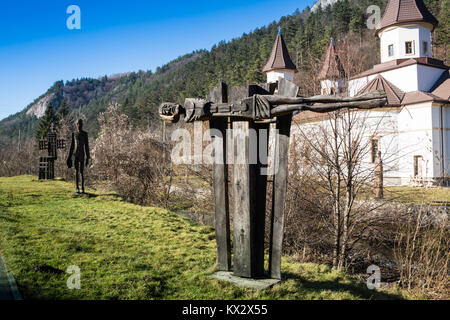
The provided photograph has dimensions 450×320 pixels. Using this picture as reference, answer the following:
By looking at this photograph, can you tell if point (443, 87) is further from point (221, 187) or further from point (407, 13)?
point (221, 187)

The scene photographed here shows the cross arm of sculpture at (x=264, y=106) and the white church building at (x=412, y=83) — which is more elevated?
the white church building at (x=412, y=83)

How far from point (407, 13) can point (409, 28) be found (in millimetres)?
1301

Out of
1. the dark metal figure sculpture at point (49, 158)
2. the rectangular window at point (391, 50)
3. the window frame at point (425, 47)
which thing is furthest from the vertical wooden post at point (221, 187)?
the window frame at point (425, 47)

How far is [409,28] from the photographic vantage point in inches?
1099

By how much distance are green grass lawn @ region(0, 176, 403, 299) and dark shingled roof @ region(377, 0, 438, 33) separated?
28717 millimetres

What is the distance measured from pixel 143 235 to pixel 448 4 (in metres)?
58.6

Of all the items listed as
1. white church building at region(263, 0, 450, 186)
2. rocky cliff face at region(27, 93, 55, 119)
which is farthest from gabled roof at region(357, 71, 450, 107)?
rocky cliff face at region(27, 93, 55, 119)

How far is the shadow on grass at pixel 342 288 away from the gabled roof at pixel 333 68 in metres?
4.10

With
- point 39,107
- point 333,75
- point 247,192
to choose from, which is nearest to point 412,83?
point 333,75

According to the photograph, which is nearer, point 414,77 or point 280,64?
point 414,77

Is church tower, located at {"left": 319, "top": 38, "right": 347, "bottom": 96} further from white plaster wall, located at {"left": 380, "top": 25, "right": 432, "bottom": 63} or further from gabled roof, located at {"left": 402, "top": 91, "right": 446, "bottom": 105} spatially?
white plaster wall, located at {"left": 380, "top": 25, "right": 432, "bottom": 63}

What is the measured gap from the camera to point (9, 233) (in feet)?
21.8

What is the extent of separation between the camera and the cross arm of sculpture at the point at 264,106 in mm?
3129

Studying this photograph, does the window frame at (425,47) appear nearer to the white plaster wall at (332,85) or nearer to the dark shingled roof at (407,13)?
the dark shingled roof at (407,13)
